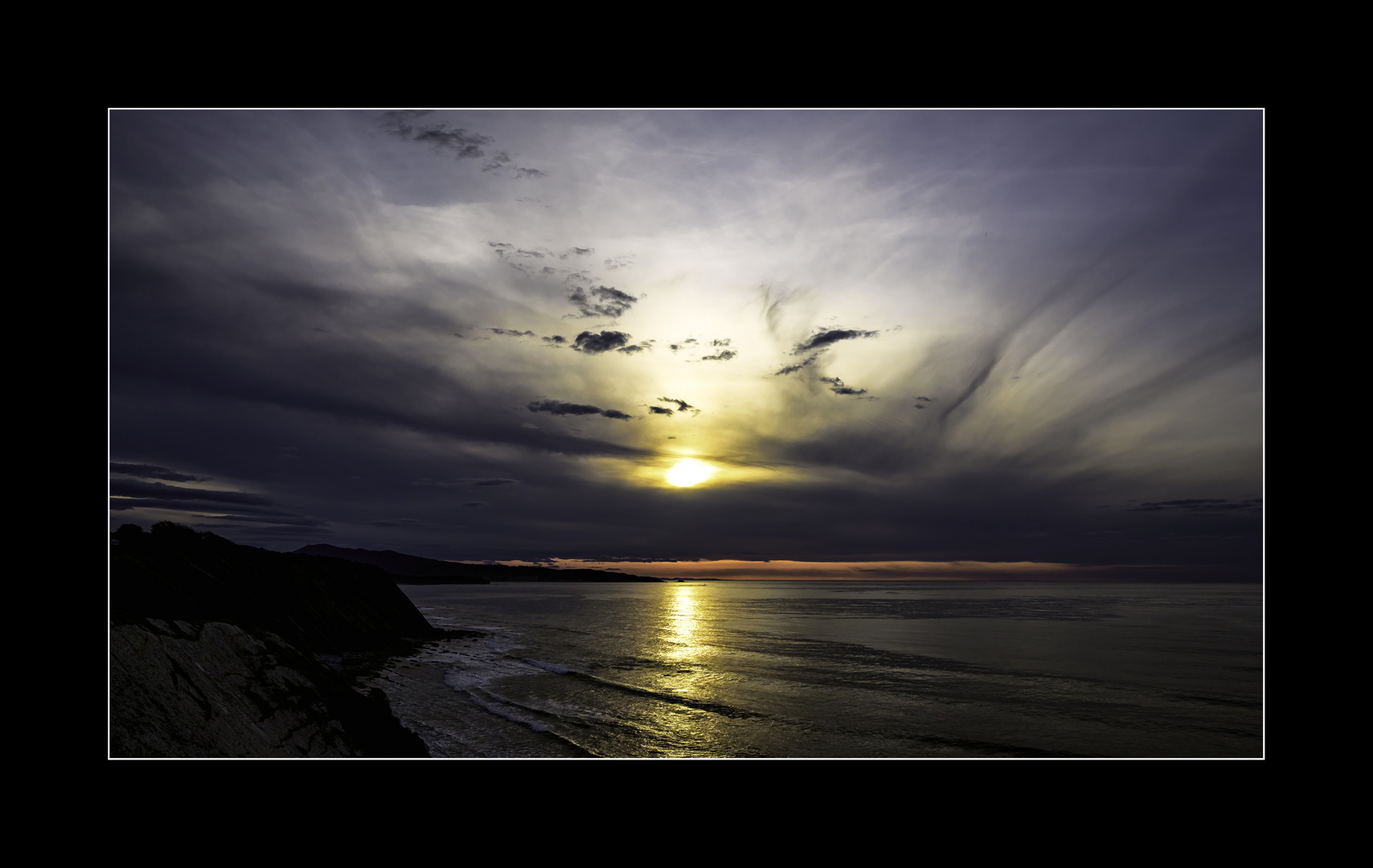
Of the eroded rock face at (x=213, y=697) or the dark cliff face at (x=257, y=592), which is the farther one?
the dark cliff face at (x=257, y=592)

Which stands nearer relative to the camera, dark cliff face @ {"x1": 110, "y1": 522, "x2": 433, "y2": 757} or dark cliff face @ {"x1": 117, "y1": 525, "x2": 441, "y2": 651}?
dark cliff face @ {"x1": 110, "y1": 522, "x2": 433, "y2": 757}

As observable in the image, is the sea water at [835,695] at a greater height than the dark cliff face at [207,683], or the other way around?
the dark cliff face at [207,683]

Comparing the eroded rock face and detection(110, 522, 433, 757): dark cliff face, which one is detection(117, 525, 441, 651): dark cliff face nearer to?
detection(110, 522, 433, 757): dark cliff face

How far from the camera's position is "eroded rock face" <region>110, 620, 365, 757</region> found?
10.5 m

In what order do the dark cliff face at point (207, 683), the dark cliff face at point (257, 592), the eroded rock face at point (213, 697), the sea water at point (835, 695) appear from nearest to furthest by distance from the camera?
the eroded rock face at point (213, 697), the dark cliff face at point (207, 683), the dark cliff face at point (257, 592), the sea water at point (835, 695)

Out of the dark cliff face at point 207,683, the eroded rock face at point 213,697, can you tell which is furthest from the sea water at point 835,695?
the eroded rock face at point 213,697

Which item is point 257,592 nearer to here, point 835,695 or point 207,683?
point 207,683

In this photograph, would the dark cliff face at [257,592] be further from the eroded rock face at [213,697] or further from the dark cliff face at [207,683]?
the eroded rock face at [213,697]

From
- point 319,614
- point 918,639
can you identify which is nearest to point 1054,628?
point 918,639

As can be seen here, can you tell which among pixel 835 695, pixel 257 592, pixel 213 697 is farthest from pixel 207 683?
pixel 835 695

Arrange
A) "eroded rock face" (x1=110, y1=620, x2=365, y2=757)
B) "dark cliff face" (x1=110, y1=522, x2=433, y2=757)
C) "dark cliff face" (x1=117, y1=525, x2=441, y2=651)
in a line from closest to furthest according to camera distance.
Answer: "eroded rock face" (x1=110, y1=620, x2=365, y2=757)
"dark cliff face" (x1=110, y1=522, x2=433, y2=757)
"dark cliff face" (x1=117, y1=525, x2=441, y2=651)

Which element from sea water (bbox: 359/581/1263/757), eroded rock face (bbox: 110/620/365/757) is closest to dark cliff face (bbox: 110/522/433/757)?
eroded rock face (bbox: 110/620/365/757)

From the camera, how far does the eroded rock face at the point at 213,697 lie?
10547mm
